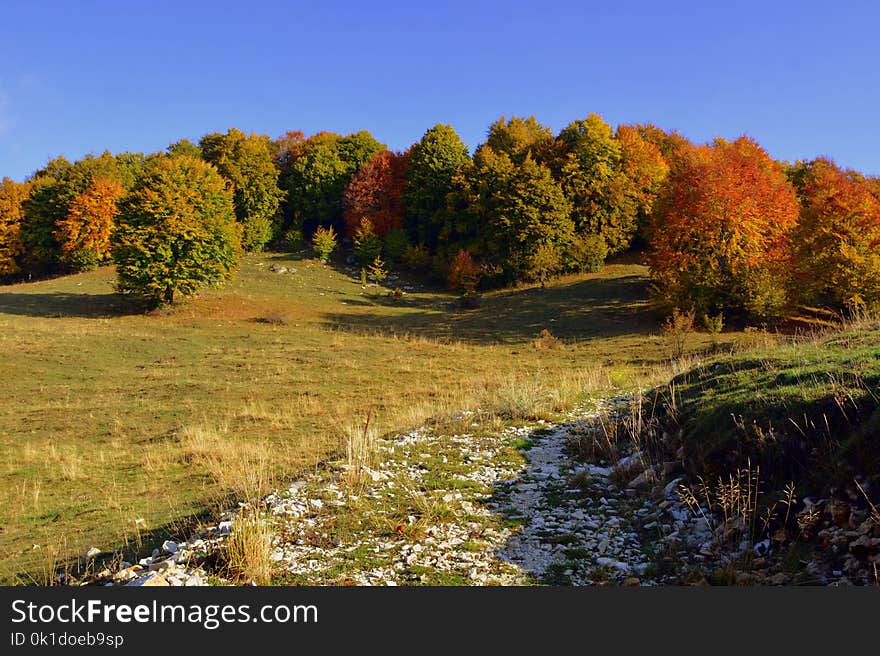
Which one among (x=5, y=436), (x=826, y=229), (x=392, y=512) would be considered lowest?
(x=5, y=436)

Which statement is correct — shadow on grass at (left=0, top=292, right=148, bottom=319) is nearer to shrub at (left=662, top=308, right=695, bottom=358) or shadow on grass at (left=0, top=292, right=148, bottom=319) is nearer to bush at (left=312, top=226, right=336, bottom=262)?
bush at (left=312, top=226, right=336, bottom=262)

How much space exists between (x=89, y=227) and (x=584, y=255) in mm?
53193

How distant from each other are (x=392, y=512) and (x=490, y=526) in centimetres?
134

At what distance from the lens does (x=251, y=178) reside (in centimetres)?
7319

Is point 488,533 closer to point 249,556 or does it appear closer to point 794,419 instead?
point 249,556

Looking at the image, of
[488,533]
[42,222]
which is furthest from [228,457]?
[42,222]

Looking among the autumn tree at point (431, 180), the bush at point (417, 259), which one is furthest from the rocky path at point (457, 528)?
the autumn tree at point (431, 180)

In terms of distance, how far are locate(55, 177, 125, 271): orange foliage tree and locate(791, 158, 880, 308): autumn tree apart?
209 ft

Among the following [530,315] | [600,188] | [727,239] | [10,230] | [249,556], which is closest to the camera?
[249,556]

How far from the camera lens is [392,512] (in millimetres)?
7504

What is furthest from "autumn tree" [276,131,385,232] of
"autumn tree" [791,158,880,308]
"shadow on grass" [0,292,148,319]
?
"autumn tree" [791,158,880,308]

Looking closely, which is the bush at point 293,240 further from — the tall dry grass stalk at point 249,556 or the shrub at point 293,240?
the tall dry grass stalk at point 249,556

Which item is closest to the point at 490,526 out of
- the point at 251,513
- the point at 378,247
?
the point at 251,513

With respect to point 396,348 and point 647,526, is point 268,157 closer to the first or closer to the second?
point 396,348
